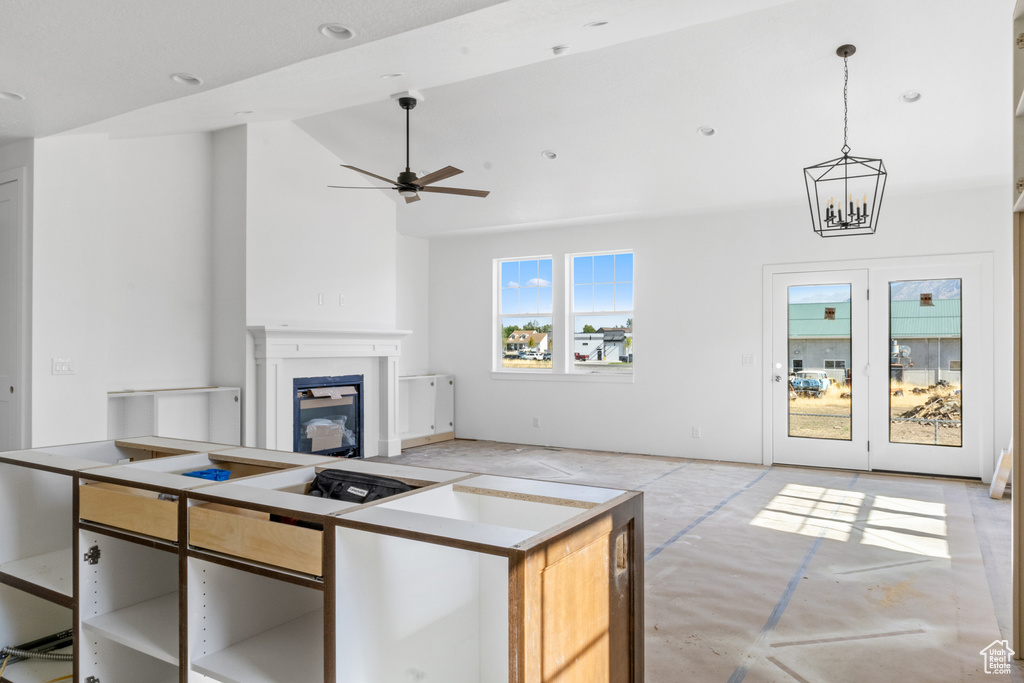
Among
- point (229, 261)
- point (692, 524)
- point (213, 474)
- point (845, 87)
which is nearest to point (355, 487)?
point (213, 474)

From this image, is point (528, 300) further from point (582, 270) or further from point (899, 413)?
point (899, 413)

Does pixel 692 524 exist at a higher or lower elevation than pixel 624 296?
lower

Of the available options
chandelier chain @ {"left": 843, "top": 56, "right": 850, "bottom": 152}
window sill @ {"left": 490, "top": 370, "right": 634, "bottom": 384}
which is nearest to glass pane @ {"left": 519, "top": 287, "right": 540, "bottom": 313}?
window sill @ {"left": 490, "top": 370, "right": 634, "bottom": 384}

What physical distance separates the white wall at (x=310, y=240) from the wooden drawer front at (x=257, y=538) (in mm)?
4411

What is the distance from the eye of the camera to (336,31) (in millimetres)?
2771

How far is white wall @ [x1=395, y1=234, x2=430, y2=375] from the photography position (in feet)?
27.8

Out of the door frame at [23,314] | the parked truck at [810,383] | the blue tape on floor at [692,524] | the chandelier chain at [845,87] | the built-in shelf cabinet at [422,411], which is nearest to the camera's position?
the blue tape on floor at [692,524]

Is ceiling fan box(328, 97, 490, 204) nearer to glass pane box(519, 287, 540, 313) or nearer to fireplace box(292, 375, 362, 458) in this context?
fireplace box(292, 375, 362, 458)

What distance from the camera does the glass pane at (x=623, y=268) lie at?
25.2ft

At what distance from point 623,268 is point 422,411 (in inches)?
122

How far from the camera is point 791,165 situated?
5840 millimetres

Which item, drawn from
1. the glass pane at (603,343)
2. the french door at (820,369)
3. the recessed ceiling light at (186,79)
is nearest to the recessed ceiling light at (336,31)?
the recessed ceiling light at (186,79)

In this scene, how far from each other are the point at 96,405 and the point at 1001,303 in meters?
7.39

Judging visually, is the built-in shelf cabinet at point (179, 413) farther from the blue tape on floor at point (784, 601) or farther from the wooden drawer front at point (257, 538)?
the blue tape on floor at point (784, 601)
